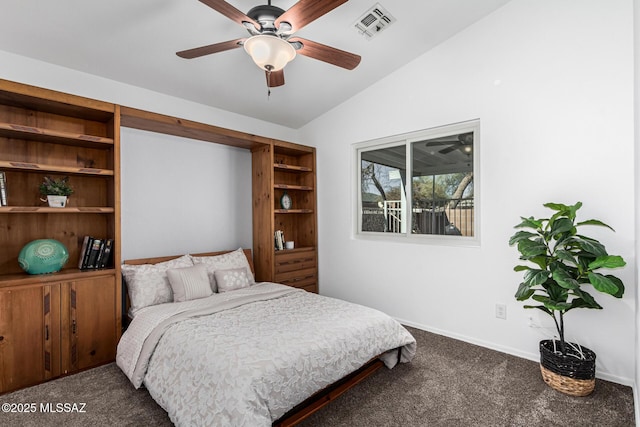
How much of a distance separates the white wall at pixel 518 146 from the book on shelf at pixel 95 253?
2.64 m

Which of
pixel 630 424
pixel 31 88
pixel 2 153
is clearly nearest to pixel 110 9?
pixel 31 88

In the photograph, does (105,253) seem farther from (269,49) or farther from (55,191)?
(269,49)

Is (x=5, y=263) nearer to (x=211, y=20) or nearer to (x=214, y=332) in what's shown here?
(x=214, y=332)

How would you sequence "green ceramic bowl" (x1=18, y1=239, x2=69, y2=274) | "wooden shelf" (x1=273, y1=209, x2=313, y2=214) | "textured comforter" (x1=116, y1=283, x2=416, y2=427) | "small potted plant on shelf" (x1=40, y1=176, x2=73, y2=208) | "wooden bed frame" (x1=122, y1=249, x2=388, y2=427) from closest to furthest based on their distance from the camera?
"textured comforter" (x1=116, y1=283, x2=416, y2=427) < "wooden bed frame" (x1=122, y1=249, x2=388, y2=427) < "green ceramic bowl" (x1=18, y1=239, x2=69, y2=274) < "small potted plant on shelf" (x1=40, y1=176, x2=73, y2=208) < "wooden shelf" (x1=273, y1=209, x2=313, y2=214)

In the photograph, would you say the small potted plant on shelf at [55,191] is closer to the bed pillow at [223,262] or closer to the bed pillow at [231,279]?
the bed pillow at [223,262]

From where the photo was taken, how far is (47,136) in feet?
8.24

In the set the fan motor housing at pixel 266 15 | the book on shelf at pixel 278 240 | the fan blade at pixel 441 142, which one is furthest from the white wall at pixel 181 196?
the fan blade at pixel 441 142

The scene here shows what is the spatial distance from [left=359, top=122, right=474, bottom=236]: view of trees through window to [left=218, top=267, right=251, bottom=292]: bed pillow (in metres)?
1.60

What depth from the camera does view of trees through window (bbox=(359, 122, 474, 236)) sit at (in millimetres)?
3182

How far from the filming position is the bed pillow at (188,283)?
2.82 m

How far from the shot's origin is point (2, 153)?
8.21ft

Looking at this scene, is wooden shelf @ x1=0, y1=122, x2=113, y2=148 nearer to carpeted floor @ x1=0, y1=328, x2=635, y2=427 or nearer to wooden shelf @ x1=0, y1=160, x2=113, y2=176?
wooden shelf @ x1=0, y1=160, x2=113, y2=176

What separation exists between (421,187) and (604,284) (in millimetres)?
1800

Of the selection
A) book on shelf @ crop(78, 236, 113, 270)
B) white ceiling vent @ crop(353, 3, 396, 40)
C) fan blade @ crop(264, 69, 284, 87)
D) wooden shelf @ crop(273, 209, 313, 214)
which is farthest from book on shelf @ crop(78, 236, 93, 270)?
white ceiling vent @ crop(353, 3, 396, 40)
